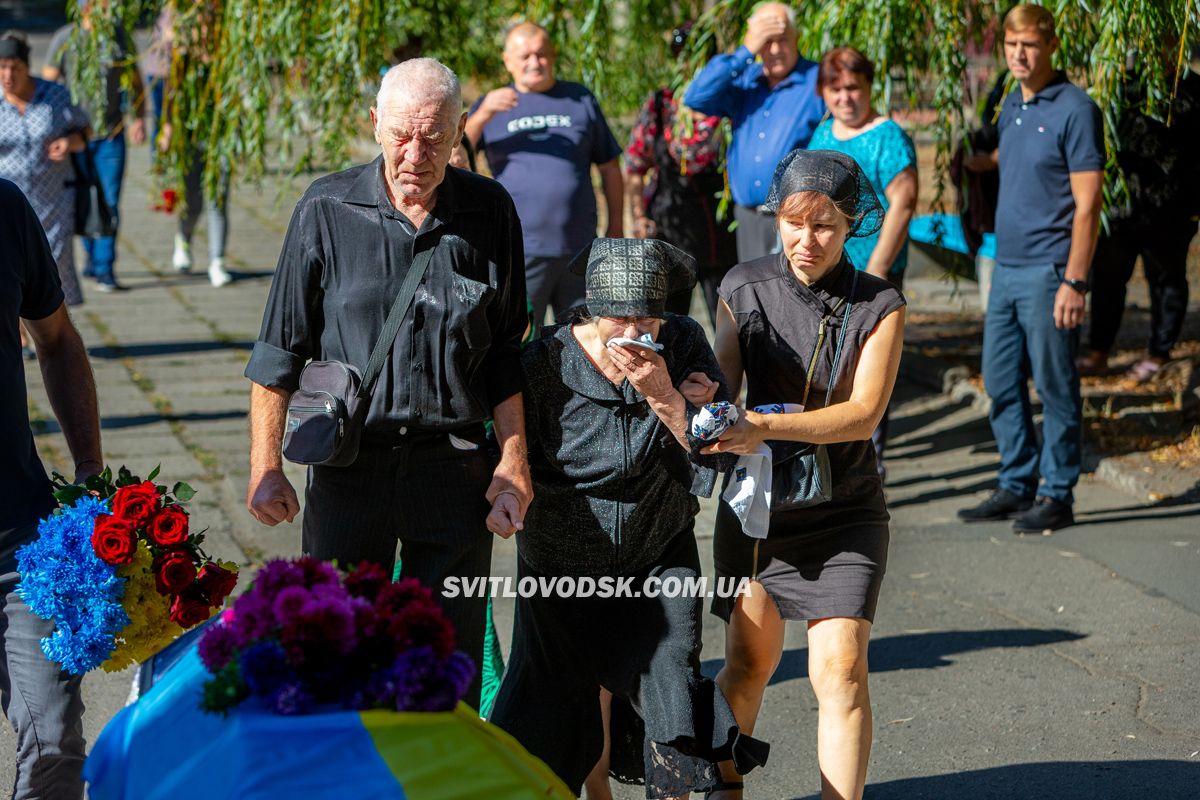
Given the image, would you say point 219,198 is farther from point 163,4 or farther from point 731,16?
point 731,16

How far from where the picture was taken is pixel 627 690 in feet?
11.7

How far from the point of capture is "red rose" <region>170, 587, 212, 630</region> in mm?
3168

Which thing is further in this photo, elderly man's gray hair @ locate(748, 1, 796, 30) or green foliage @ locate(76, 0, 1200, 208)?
elderly man's gray hair @ locate(748, 1, 796, 30)

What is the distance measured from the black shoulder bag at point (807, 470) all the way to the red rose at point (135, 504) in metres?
1.44

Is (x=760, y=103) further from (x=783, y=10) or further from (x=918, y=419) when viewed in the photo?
(x=918, y=419)

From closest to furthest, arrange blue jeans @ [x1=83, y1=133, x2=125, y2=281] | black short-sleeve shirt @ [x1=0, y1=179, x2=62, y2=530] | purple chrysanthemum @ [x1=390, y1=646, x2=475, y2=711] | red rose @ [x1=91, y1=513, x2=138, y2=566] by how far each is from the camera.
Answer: purple chrysanthemum @ [x1=390, y1=646, x2=475, y2=711], red rose @ [x1=91, y1=513, x2=138, y2=566], black short-sleeve shirt @ [x1=0, y1=179, x2=62, y2=530], blue jeans @ [x1=83, y1=133, x2=125, y2=281]

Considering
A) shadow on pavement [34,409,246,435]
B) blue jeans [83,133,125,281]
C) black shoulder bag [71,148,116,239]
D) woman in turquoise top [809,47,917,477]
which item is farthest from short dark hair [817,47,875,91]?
blue jeans [83,133,125,281]

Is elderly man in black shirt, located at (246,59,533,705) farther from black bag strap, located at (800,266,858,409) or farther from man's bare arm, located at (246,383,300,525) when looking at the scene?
black bag strap, located at (800,266,858,409)

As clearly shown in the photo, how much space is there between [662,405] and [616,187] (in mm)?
3825

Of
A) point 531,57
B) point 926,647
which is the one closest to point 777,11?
point 531,57

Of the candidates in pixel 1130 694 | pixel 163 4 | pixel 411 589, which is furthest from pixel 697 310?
pixel 411 589

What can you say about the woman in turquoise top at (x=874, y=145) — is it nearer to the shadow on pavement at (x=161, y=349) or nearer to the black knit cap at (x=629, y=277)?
the black knit cap at (x=629, y=277)

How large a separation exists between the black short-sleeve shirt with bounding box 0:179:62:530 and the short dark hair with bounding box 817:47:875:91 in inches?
147

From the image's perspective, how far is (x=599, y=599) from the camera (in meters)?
3.63
